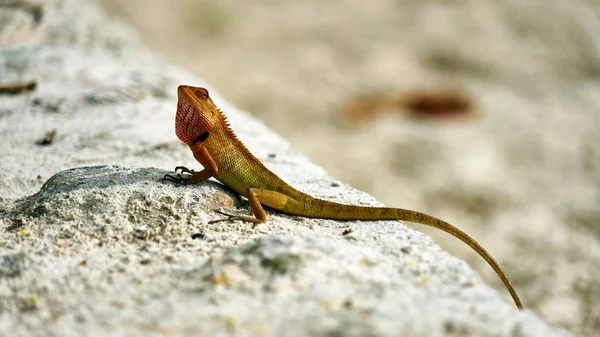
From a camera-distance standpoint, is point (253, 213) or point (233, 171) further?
point (233, 171)

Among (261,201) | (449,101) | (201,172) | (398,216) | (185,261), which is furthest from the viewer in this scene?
(449,101)

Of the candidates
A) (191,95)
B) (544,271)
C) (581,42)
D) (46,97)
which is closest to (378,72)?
(581,42)

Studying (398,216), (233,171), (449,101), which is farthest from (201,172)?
(449,101)

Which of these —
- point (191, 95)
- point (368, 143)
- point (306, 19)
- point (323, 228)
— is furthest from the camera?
point (306, 19)

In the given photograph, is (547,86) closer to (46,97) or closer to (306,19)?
(306,19)

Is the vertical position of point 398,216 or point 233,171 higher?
point 398,216

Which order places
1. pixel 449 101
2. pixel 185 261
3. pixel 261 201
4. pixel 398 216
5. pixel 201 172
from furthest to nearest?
1. pixel 449 101
2. pixel 201 172
3. pixel 261 201
4. pixel 398 216
5. pixel 185 261

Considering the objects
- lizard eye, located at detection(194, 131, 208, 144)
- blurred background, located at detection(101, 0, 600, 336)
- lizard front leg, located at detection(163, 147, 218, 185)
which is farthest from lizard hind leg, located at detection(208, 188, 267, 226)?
blurred background, located at detection(101, 0, 600, 336)

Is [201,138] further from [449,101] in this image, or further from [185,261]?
[449,101]

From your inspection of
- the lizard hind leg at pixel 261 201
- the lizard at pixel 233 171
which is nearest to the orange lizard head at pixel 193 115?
the lizard at pixel 233 171
